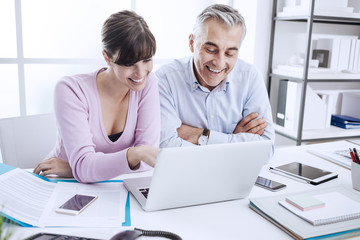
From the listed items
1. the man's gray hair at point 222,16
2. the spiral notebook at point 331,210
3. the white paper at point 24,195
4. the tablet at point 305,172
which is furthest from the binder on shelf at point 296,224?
the man's gray hair at point 222,16

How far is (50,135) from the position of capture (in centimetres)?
152

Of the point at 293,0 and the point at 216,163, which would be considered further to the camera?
the point at 293,0

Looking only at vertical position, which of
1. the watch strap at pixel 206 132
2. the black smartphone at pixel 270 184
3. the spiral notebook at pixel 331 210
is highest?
the watch strap at pixel 206 132

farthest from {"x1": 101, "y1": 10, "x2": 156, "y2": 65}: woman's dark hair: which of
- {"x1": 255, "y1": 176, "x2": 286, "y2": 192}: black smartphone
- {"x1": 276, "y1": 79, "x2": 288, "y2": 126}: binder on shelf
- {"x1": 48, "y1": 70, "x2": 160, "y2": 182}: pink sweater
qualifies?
{"x1": 276, "y1": 79, "x2": 288, "y2": 126}: binder on shelf

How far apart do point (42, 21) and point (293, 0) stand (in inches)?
70.8

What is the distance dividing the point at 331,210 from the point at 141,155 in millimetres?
566

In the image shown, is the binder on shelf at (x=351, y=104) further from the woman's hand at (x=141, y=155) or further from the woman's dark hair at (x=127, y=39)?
the woman's hand at (x=141, y=155)

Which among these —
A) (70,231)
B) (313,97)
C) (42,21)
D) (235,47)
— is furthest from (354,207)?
(42,21)

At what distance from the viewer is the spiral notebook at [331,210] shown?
85 cm

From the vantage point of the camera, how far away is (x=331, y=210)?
2.98 feet

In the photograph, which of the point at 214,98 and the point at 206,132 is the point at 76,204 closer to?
the point at 206,132

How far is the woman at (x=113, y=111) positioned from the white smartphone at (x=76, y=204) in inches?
4.7

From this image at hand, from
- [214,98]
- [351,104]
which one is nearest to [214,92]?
[214,98]

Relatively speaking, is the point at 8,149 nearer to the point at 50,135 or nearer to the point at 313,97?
the point at 50,135
